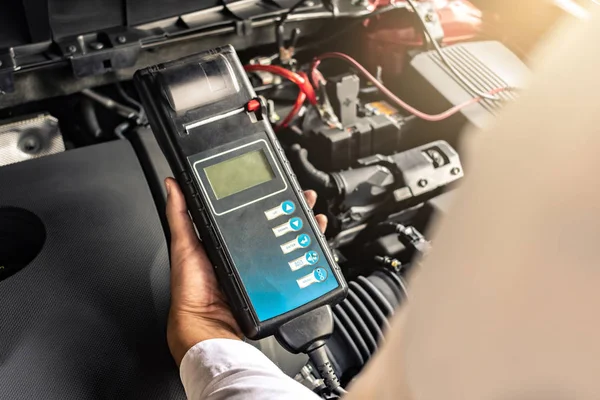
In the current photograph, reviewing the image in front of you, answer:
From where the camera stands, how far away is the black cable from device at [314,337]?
22.5 inches

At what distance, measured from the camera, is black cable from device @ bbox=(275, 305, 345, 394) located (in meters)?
0.57

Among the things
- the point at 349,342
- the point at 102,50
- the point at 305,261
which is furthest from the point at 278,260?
the point at 102,50

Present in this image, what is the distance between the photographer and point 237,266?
0.58 metres

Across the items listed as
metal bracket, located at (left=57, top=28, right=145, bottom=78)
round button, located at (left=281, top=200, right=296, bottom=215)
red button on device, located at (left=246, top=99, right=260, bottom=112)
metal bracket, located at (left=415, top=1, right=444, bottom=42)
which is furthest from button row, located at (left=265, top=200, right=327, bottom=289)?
metal bracket, located at (left=415, top=1, right=444, bottom=42)

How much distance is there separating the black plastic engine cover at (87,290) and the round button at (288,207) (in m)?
0.13

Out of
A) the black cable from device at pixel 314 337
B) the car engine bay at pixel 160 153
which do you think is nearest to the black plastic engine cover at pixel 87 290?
the car engine bay at pixel 160 153

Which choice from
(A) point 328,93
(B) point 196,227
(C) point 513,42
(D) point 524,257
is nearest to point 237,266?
(B) point 196,227

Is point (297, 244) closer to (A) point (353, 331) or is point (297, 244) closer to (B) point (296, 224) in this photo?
(B) point (296, 224)

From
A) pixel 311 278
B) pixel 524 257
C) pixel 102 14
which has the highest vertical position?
pixel 524 257

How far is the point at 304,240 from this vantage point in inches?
24.3

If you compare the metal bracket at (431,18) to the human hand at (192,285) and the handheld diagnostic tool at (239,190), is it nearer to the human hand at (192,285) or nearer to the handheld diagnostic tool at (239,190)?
the handheld diagnostic tool at (239,190)

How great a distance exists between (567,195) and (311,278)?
17.3 inches

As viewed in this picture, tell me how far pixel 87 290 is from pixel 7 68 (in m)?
0.28

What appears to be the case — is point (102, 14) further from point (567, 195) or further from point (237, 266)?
point (567, 195)
